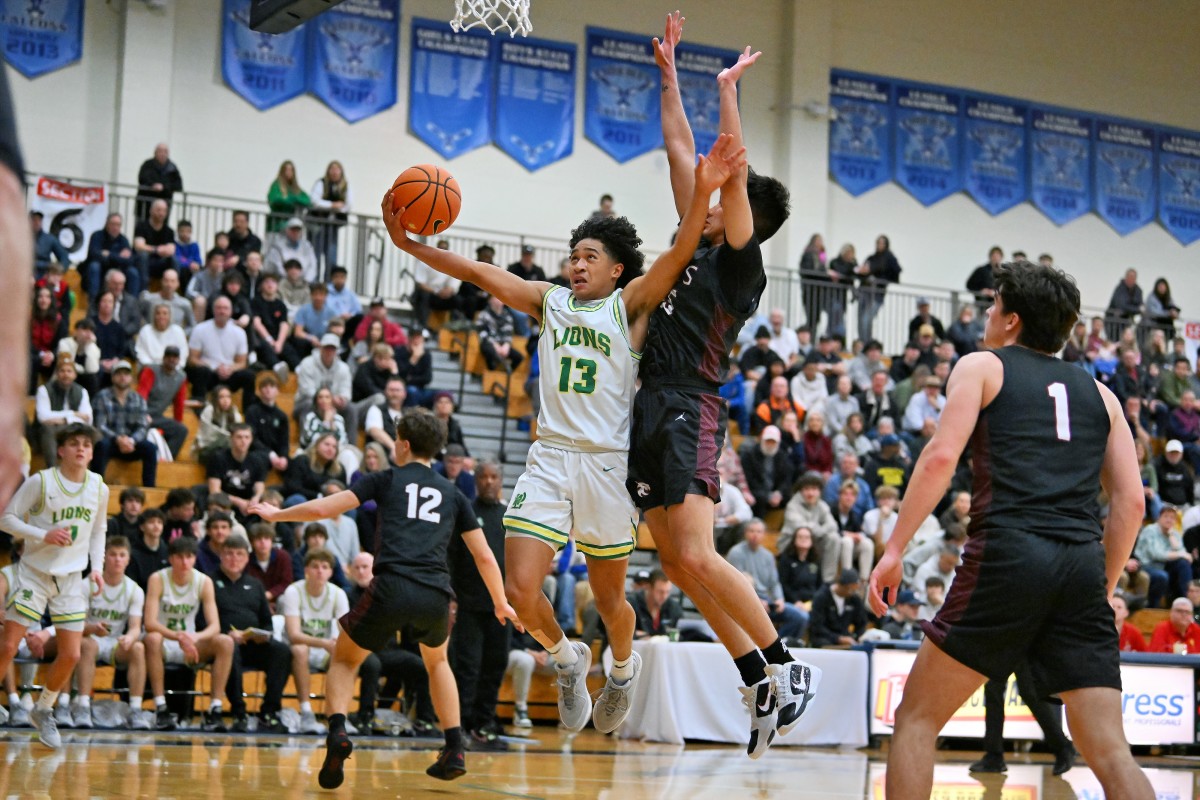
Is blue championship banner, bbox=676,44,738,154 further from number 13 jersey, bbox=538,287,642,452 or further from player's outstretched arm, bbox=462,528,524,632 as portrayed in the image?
A: number 13 jersey, bbox=538,287,642,452

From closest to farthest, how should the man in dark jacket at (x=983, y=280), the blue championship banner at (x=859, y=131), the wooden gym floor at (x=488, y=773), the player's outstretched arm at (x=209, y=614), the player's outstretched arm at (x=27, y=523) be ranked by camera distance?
1. the wooden gym floor at (x=488, y=773)
2. the player's outstretched arm at (x=27, y=523)
3. the player's outstretched arm at (x=209, y=614)
4. the man in dark jacket at (x=983, y=280)
5. the blue championship banner at (x=859, y=131)

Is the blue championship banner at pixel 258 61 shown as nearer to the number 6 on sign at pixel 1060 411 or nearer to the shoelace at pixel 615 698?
the shoelace at pixel 615 698

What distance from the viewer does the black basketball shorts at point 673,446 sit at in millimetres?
5816

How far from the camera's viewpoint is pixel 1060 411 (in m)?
4.68

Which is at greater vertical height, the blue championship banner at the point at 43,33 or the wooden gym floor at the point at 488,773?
the blue championship banner at the point at 43,33

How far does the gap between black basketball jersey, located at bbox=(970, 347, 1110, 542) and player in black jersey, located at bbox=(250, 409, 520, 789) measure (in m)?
3.78

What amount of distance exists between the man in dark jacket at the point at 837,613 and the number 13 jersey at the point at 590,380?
28.0 ft

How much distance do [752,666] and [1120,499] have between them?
1890mm

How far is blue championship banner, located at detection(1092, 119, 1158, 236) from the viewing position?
88.2ft

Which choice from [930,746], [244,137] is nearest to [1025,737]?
[930,746]

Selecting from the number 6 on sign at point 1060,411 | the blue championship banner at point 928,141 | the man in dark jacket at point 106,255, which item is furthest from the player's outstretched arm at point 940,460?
the blue championship banner at point 928,141

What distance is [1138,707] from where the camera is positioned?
1319 centimetres

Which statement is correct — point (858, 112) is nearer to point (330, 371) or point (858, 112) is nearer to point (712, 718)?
point (330, 371)

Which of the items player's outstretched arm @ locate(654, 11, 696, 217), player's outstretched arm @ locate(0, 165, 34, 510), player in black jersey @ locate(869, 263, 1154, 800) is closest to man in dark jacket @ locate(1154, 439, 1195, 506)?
player's outstretched arm @ locate(654, 11, 696, 217)
